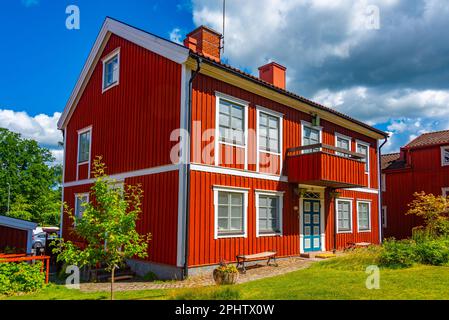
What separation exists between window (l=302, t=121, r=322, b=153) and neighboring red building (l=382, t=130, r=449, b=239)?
41.2ft

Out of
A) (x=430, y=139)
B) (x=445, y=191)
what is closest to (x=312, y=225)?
(x=445, y=191)

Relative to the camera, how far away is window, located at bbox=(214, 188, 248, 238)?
489 inches

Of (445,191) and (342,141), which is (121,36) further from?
(445,191)

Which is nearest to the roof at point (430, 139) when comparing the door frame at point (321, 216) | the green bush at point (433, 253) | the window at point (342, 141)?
the window at point (342, 141)

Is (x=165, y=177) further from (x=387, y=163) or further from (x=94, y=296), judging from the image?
(x=387, y=163)

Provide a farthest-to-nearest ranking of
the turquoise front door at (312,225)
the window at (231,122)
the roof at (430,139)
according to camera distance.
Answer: the roof at (430,139) < the turquoise front door at (312,225) < the window at (231,122)

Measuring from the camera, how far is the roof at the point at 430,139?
25.6 m

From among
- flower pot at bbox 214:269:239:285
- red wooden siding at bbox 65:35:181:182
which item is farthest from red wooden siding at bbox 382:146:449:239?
flower pot at bbox 214:269:239:285

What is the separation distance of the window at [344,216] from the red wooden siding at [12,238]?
42.9ft

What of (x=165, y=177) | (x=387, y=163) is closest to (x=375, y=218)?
(x=387, y=163)

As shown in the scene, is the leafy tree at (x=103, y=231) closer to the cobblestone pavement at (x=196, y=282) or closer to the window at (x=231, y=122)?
the cobblestone pavement at (x=196, y=282)

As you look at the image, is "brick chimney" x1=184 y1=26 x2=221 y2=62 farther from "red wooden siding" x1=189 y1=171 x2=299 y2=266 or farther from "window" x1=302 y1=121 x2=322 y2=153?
"red wooden siding" x1=189 y1=171 x2=299 y2=266

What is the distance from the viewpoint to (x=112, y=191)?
869 centimetres
